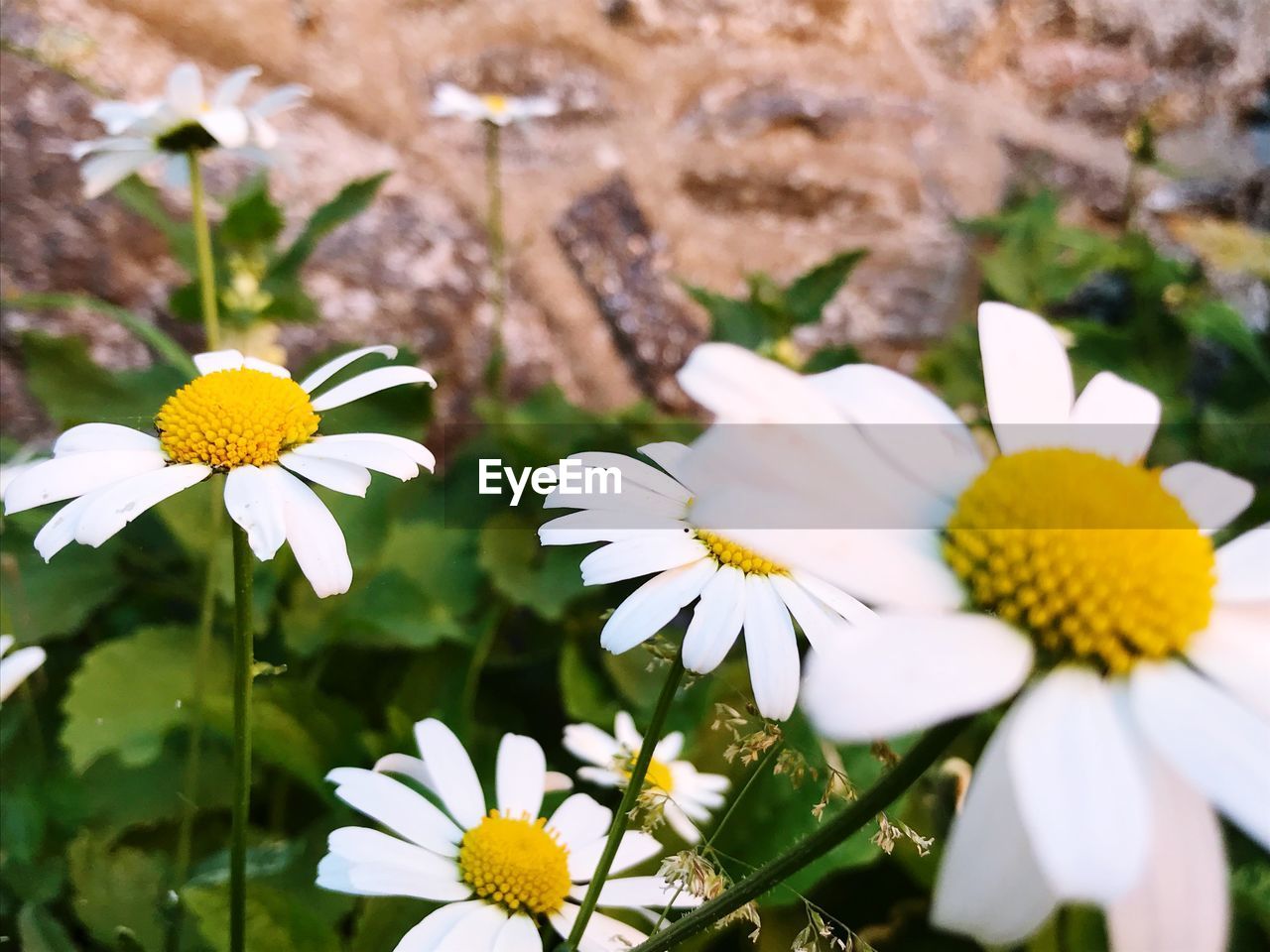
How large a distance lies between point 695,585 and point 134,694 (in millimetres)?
358

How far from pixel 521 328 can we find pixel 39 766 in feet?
1.62

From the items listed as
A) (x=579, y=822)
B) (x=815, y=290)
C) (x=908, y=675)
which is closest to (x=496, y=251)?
(x=815, y=290)

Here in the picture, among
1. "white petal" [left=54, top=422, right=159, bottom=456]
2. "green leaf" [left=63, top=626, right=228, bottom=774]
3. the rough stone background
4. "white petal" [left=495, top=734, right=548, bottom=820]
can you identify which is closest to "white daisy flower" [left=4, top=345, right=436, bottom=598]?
"white petal" [left=54, top=422, right=159, bottom=456]

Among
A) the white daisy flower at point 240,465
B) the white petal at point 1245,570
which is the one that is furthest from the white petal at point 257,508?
the white petal at point 1245,570

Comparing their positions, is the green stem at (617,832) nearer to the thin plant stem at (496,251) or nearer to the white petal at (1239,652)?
A: the white petal at (1239,652)

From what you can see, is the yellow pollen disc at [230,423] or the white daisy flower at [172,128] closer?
the yellow pollen disc at [230,423]

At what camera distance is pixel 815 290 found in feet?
2.17

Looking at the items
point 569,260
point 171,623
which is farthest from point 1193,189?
point 171,623

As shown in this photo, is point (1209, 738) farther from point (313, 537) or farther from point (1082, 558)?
point (313, 537)

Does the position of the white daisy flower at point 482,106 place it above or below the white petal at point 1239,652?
above

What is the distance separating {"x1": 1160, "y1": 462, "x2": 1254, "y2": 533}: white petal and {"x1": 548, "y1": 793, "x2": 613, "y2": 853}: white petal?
0.19 metres

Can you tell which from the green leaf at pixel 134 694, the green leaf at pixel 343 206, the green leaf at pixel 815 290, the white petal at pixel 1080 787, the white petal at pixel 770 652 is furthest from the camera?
the green leaf at pixel 815 290

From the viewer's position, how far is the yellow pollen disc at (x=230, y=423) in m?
0.23

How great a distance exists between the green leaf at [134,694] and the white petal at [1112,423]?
0.39 m
